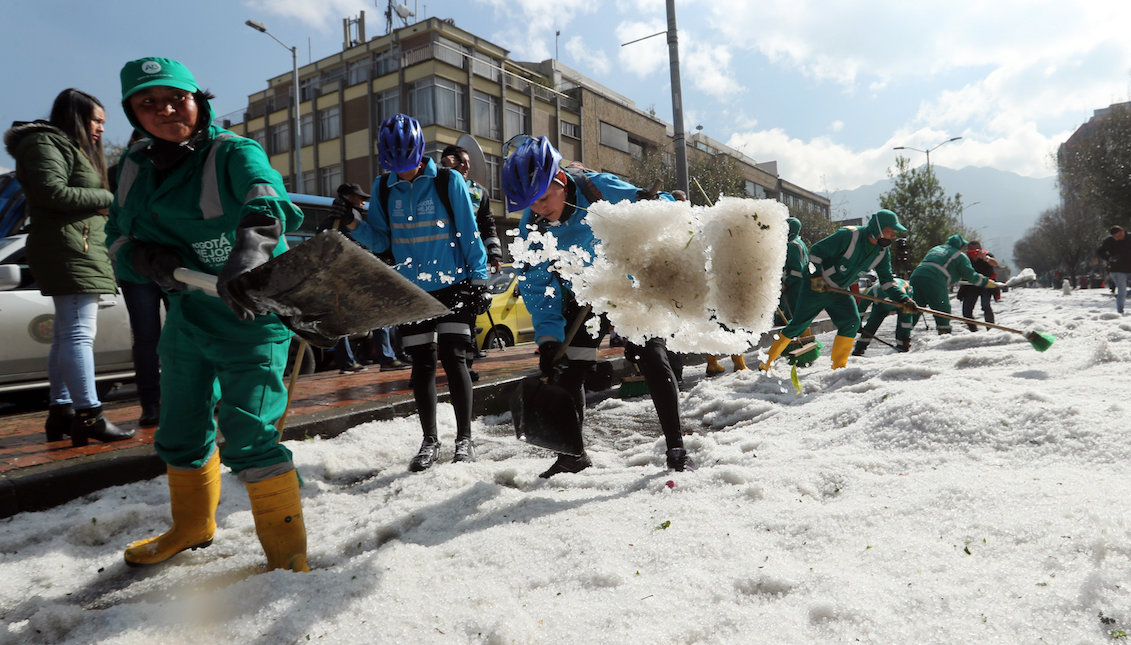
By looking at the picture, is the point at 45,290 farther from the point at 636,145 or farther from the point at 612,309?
the point at 636,145

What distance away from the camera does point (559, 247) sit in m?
3.36

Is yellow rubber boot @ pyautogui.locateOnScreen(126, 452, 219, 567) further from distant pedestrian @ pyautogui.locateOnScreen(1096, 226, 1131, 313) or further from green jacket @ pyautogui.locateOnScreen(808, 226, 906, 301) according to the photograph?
distant pedestrian @ pyautogui.locateOnScreen(1096, 226, 1131, 313)

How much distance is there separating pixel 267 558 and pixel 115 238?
1322mm

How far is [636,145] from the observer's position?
3978cm

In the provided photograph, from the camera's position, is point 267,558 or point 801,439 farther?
point 801,439

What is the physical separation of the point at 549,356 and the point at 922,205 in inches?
1425

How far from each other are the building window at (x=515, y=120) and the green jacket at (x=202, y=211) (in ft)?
96.5

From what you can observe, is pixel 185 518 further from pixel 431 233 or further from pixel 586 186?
pixel 586 186

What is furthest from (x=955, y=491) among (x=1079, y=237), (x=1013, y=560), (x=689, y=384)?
(x=1079, y=237)

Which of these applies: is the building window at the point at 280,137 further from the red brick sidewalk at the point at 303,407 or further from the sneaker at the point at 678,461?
the sneaker at the point at 678,461

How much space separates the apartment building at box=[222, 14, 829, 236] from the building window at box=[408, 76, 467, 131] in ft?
0.15

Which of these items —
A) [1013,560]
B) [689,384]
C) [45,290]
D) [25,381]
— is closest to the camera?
[1013,560]

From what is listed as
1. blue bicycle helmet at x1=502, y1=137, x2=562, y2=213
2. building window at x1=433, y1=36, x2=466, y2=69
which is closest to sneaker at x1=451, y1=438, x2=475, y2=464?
blue bicycle helmet at x1=502, y1=137, x2=562, y2=213

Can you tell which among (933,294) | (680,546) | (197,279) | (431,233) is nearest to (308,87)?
(933,294)
